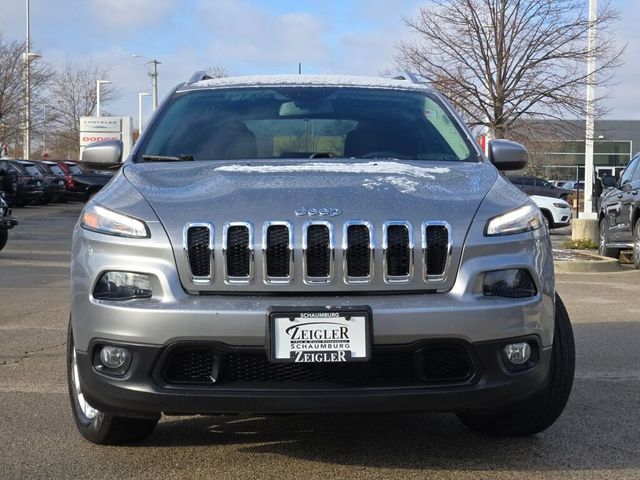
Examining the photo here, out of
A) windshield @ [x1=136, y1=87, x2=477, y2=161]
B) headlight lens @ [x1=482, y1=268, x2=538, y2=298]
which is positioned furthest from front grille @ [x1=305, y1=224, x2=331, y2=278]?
windshield @ [x1=136, y1=87, x2=477, y2=161]

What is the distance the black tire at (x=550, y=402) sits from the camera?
13.3 feet

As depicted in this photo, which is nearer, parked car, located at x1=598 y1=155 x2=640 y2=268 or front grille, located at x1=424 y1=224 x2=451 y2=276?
front grille, located at x1=424 y1=224 x2=451 y2=276

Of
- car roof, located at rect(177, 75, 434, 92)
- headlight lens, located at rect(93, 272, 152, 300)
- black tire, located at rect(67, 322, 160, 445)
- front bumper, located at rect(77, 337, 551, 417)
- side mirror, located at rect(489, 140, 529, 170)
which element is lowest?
black tire, located at rect(67, 322, 160, 445)

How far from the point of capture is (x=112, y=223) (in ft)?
12.2

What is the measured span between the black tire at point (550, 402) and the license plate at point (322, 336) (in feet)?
2.93

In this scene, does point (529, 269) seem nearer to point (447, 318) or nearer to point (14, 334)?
point (447, 318)

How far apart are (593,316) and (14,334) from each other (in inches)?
200

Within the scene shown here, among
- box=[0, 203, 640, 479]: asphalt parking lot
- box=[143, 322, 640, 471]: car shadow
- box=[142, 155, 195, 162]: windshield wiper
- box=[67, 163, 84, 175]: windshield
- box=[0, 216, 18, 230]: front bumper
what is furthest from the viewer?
box=[67, 163, 84, 175]: windshield

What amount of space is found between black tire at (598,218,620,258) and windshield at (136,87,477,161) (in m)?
10.2

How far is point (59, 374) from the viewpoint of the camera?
19.1ft

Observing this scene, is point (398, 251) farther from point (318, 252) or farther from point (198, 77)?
point (198, 77)

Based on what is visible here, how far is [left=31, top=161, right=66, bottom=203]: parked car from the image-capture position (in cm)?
3359

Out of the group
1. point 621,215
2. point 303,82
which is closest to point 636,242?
point 621,215

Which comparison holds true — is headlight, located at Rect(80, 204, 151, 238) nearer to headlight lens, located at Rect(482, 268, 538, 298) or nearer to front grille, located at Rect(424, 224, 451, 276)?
front grille, located at Rect(424, 224, 451, 276)
